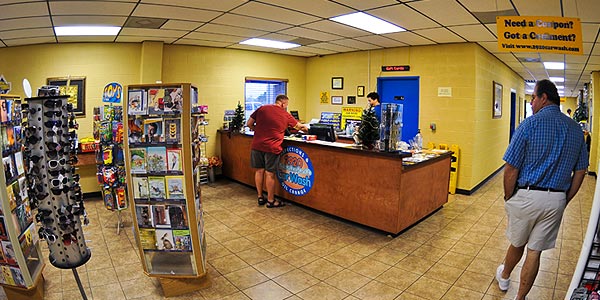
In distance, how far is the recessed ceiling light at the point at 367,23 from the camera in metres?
4.18

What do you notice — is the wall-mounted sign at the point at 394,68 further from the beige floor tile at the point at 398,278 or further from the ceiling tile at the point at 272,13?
the beige floor tile at the point at 398,278

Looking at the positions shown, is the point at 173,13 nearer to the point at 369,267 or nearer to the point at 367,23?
the point at 367,23

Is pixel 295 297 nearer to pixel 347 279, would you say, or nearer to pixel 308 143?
pixel 347 279

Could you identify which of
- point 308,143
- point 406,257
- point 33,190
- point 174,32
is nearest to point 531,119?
point 406,257

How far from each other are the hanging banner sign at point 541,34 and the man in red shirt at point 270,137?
2946 mm

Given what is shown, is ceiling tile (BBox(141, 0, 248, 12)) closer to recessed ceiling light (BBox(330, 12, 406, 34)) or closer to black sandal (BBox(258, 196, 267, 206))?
recessed ceiling light (BBox(330, 12, 406, 34))

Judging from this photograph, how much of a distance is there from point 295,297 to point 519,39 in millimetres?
2714

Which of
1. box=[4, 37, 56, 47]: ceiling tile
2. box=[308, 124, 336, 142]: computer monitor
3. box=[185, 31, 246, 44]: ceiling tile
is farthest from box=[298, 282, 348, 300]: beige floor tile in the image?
box=[4, 37, 56, 47]: ceiling tile

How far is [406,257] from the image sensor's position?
339 cm

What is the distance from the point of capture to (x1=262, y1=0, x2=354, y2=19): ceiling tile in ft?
11.7

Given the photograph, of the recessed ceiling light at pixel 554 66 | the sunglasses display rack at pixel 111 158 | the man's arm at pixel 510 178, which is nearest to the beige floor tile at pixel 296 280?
the man's arm at pixel 510 178

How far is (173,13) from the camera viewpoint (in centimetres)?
398

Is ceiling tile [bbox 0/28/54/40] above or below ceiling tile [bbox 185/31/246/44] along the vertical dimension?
below

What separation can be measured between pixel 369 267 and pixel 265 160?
2.38m
